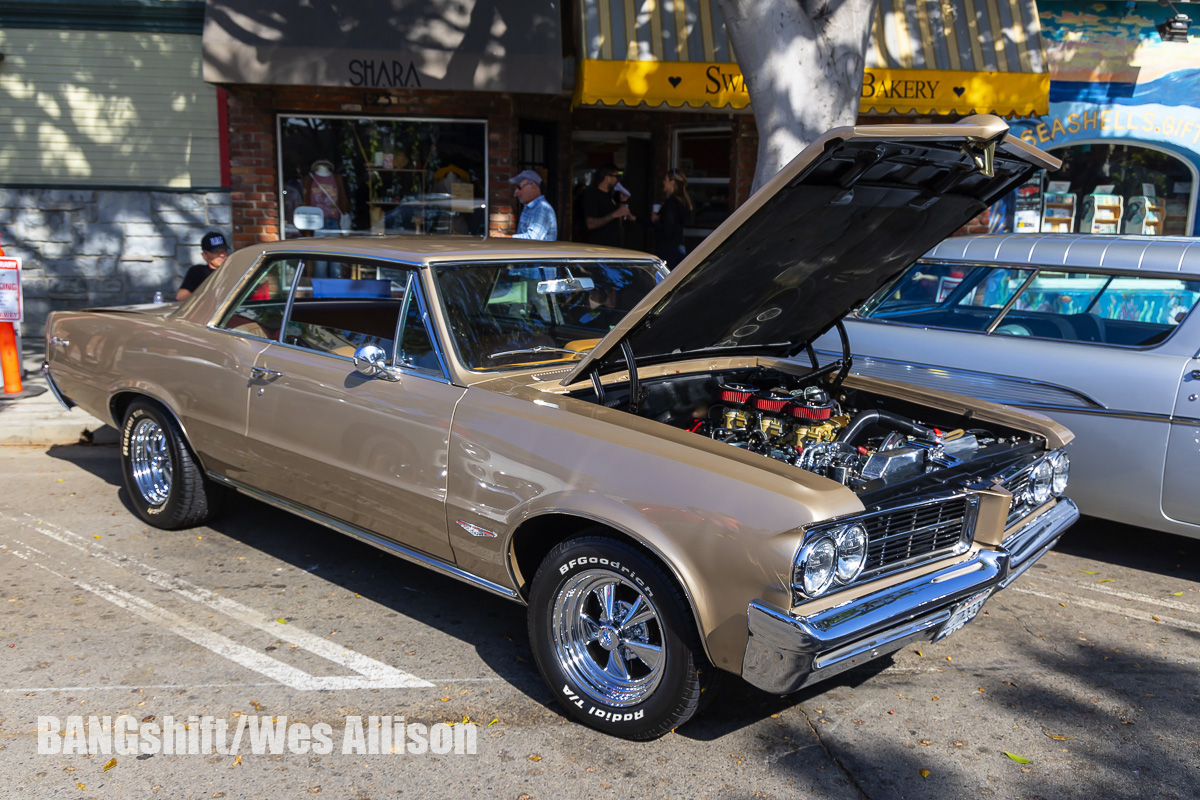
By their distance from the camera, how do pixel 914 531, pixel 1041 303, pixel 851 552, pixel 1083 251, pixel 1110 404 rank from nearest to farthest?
pixel 851 552, pixel 914 531, pixel 1110 404, pixel 1083 251, pixel 1041 303

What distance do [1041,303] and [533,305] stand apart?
312cm

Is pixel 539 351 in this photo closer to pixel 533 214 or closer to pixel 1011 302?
pixel 1011 302

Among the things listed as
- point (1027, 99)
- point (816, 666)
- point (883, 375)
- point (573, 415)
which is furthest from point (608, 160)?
point (816, 666)

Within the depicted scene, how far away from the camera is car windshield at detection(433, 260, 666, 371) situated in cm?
400

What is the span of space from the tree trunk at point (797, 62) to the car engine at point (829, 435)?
3.07 m

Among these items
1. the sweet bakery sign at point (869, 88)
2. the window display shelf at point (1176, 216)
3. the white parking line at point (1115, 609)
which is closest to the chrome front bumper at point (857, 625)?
the white parking line at point (1115, 609)

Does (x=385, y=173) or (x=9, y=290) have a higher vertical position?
(x=385, y=173)

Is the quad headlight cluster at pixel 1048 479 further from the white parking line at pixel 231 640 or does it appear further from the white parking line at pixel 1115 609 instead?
the white parking line at pixel 231 640

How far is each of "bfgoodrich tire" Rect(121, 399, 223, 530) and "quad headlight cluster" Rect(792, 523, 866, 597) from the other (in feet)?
11.5

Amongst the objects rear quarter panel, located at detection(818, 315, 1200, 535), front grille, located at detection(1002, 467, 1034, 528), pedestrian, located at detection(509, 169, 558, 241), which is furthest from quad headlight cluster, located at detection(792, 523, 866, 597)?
pedestrian, located at detection(509, 169, 558, 241)

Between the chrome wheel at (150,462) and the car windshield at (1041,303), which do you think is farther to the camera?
the chrome wheel at (150,462)

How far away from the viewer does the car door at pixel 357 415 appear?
3.83 metres

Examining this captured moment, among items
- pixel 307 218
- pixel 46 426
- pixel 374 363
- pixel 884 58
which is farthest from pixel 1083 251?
pixel 307 218

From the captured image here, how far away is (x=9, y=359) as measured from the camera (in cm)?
807
